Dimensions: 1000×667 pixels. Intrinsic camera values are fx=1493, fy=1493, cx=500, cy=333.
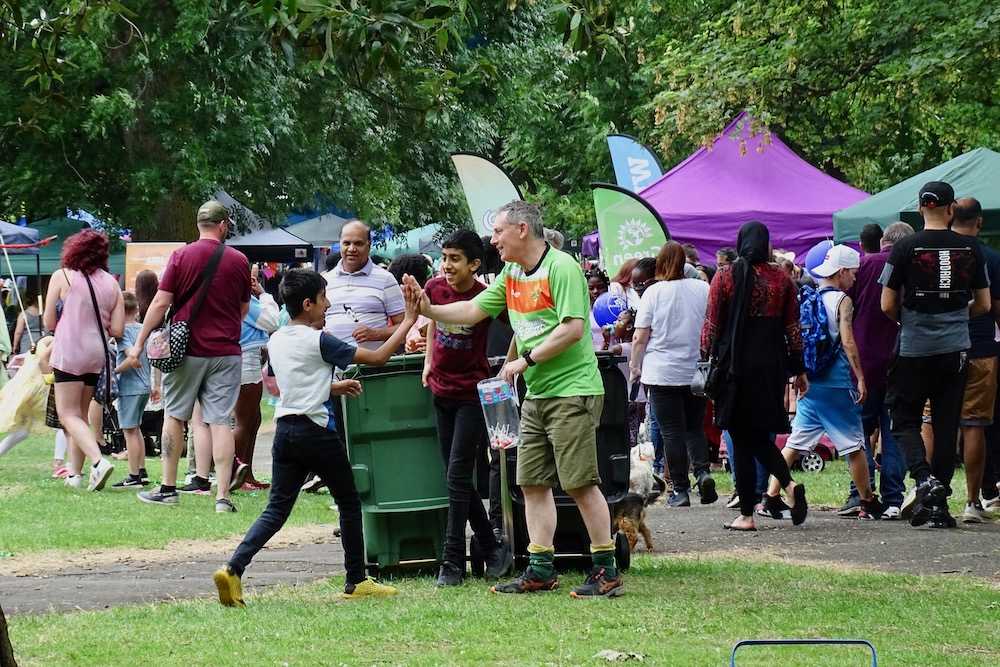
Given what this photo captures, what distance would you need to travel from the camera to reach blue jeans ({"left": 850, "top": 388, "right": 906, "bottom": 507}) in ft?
35.3

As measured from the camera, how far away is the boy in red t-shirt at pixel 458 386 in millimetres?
7672

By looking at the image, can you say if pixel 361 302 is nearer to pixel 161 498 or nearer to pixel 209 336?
pixel 209 336

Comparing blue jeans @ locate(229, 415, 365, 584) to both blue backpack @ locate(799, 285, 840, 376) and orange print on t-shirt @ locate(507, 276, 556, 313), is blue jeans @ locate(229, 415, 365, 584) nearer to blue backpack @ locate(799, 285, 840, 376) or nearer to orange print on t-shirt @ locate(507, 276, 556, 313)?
orange print on t-shirt @ locate(507, 276, 556, 313)

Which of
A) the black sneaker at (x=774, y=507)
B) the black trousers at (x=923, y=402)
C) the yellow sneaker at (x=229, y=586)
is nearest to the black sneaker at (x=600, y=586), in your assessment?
the yellow sneaker at (x=229, y=586)

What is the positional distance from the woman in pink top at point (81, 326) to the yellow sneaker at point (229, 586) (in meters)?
5.27

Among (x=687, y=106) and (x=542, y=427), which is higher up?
(x=687, y=106)

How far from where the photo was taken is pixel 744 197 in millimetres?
20125

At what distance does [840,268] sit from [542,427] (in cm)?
406

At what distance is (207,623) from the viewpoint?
6.58 meters

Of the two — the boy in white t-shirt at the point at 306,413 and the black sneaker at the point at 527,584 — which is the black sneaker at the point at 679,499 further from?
the boy in white t-shirt at the point at 306,413

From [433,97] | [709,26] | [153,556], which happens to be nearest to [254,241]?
[709,26]

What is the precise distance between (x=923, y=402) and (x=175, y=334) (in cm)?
533

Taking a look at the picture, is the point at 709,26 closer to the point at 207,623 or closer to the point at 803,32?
the point at 803,32

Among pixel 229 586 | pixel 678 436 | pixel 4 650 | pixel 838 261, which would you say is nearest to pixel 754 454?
pixel 838 261
